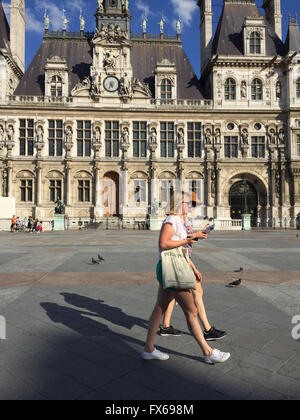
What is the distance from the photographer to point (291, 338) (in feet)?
12.5

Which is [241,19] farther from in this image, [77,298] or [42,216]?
[77,298]

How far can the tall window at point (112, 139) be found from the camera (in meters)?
30.6

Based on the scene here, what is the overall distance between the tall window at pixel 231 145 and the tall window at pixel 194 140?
2.96 metres

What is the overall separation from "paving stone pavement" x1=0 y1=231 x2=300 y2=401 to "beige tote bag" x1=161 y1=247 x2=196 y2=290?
89 cm

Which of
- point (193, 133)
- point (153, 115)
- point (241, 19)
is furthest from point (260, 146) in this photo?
point (241, 19)

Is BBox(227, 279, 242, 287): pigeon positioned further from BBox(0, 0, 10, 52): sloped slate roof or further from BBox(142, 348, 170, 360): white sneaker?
BBox(0, 0, 10, 52): sloped slate roof

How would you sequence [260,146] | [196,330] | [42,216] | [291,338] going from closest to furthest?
[196,330]
[291,338]
[42,216]
[260,146]

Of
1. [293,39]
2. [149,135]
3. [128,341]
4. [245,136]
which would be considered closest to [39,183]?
[149,135]

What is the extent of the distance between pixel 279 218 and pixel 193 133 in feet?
42.0

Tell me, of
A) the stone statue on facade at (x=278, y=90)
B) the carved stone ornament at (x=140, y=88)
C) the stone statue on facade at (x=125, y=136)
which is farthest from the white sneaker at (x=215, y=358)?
the stone statue on facade at (x=278, y=90)

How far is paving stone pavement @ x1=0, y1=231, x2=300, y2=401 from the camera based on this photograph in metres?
2.70

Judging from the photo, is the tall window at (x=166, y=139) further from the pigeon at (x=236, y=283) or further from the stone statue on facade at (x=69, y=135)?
the pigeon at (x=236, y=283)

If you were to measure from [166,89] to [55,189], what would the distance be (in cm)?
1612

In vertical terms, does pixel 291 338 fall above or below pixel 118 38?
below
